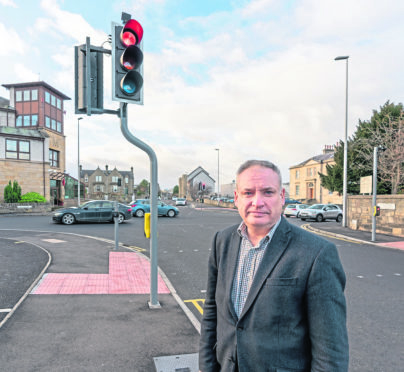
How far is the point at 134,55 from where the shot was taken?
3.90 m

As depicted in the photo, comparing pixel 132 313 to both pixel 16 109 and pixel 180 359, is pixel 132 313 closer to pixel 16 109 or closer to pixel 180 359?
pixel 180 359

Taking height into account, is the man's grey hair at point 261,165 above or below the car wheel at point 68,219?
above

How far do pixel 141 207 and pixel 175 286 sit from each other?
19.3m

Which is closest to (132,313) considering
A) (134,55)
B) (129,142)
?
(129,142)

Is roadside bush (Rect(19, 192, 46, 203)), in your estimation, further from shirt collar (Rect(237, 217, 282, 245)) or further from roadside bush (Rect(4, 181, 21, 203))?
shirt collar (Rect(237, 217, 282, 245))

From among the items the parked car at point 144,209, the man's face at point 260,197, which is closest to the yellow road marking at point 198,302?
the man's face at point 260,197

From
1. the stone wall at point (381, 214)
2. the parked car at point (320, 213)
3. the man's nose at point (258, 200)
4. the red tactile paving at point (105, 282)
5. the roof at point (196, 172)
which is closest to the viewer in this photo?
the man's nose at point (258, 200)

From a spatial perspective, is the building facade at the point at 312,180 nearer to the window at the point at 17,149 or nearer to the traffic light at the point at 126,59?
the window at the point at 17,149

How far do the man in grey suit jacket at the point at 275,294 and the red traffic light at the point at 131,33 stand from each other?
297cm

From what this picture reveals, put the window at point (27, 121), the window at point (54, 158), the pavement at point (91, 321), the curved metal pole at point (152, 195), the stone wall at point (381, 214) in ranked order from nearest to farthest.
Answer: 1. the pavement at point (91, 321)
2. the curved metal pole at point (152, 195)
3. the stone wall at point (381, 214)
4. the window at point (27, 121)
5. the window at point (54, 158)

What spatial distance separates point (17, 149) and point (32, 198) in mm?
6142

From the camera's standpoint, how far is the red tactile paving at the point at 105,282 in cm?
539

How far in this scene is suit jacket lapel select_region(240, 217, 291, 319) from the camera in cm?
157

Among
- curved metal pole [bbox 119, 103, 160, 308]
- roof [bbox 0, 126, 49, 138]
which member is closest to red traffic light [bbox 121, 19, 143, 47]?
curved metal pole [bbox 119, 103, 160, 308]
